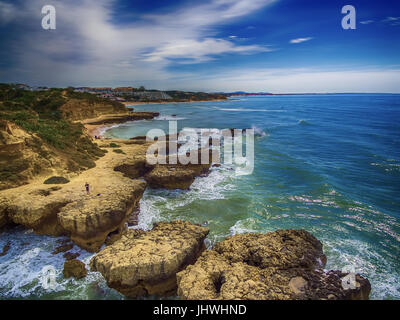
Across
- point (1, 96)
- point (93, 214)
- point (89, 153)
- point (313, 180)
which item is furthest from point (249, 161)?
point (1, 96)

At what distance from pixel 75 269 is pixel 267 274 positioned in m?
7.05

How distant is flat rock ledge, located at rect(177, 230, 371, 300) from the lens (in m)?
5.89

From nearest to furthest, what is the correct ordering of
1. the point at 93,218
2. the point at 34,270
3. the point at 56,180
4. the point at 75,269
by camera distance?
the point at 75,269 → the point at 34,270 → the point at 93,218 → the point at 56,180

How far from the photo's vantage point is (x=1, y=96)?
42312 mm

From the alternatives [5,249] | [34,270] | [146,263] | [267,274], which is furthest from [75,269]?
[267,274]

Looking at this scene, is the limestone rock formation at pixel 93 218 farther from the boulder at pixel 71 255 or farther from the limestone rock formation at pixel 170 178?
the limestone rock formation at pixel 170 178

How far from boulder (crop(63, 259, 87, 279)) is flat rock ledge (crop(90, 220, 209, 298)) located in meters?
1.22

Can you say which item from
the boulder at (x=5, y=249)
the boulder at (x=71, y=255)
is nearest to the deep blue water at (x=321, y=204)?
the boulder at (x=71, y=255)

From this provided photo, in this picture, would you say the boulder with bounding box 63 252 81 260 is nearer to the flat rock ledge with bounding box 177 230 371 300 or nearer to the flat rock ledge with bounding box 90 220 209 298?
the flat rock ledge with bounding box 90 220 209 298

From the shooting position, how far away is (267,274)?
6.57 metres

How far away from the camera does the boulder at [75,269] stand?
26.9ft

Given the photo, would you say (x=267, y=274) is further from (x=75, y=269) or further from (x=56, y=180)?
(x=56, y=180)

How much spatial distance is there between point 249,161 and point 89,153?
592 inches
